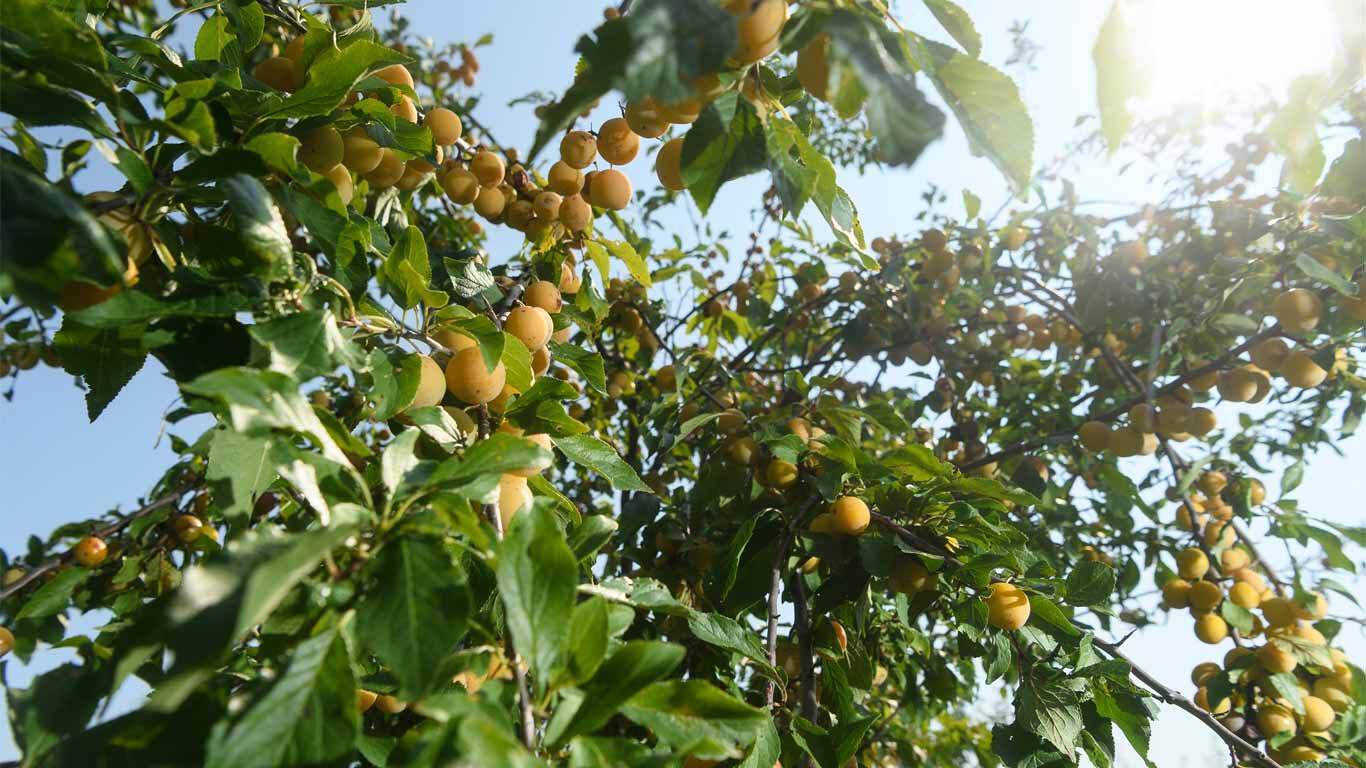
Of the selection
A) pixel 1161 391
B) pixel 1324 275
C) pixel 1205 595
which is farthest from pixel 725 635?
pixel 1205 595

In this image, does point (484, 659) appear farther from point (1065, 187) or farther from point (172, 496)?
point (1065, 187)

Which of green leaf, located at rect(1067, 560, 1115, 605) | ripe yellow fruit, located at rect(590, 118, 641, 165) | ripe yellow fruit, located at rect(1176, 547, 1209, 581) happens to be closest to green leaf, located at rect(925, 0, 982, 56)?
ripe yellow fruit, located at rect(590, 118, 641, 165)

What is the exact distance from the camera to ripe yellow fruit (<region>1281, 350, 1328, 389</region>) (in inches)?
68.3

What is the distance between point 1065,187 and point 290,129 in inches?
95.9

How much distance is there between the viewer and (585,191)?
4.33ft

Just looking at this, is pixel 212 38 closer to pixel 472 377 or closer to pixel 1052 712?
pixel 472 377

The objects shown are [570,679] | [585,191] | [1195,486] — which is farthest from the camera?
[1195,486]

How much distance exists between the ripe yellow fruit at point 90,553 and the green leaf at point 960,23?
2486 millimetres

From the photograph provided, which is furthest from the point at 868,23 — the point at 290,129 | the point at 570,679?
the point at 290,129

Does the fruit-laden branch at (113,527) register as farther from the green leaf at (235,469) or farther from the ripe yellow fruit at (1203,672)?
the ripe yellow fruit at (1203,672)

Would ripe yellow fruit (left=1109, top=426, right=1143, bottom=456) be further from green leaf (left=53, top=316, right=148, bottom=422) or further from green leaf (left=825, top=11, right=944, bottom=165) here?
green leaf (left=53, top=316, right=148, bottom=422)

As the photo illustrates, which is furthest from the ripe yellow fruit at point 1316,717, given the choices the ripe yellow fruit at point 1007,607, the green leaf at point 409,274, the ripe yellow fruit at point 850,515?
the green leaf at point 409,274

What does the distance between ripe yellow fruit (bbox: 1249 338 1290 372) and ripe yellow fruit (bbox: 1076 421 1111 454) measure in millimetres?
396

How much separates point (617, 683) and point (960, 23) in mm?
636
